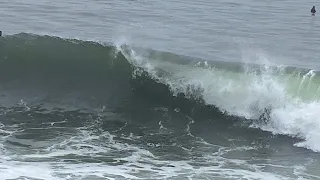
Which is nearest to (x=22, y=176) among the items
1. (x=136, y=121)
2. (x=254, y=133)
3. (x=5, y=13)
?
(x=136, y=121)

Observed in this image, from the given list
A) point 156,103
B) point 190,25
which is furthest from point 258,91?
point 190,25

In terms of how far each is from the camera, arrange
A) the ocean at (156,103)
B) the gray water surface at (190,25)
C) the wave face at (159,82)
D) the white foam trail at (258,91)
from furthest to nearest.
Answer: the gray water surface at (190,25), the wave face at (159,82), the white foam trail at (258,91), the ocean at (156,103)

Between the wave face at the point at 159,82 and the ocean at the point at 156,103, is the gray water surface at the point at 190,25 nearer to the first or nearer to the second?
the ocean at the point at 156,103

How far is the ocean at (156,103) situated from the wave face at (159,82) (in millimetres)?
31

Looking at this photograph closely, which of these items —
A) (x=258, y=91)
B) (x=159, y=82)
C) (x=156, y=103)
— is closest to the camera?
(x=258, y=91)

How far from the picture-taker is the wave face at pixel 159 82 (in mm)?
15742

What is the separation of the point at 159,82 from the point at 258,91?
9.27 ft

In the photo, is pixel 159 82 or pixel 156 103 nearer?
pixel 156 103

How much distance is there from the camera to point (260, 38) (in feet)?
75.7

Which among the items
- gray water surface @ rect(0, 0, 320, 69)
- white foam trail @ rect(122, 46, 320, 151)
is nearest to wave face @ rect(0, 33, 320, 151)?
white foam trail @ rect(122, 46, 320, 151)

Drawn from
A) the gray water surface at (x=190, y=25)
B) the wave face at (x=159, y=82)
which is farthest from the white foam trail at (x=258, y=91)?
the gray water surface at (x=190, y=25)

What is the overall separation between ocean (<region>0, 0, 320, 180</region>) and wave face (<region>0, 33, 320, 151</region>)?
0.10 feet

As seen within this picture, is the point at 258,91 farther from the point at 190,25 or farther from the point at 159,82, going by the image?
the point at 190,25

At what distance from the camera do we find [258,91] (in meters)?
16.4
